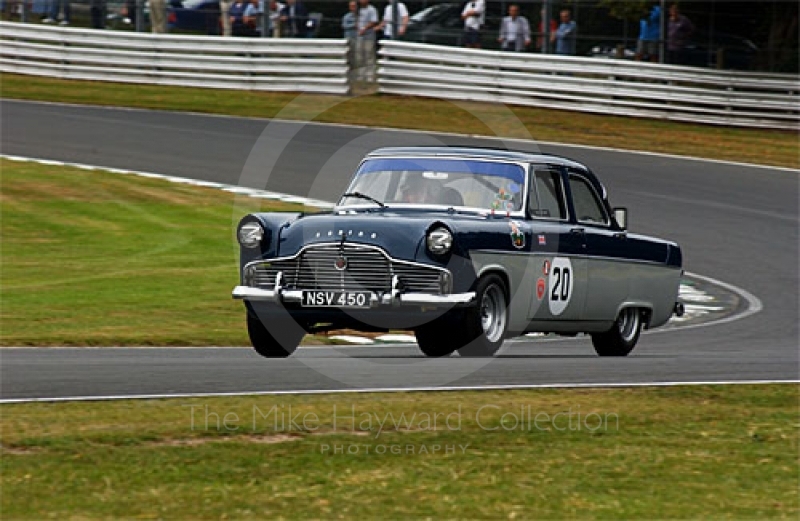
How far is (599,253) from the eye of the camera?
10586mm

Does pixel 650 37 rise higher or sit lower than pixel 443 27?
lower

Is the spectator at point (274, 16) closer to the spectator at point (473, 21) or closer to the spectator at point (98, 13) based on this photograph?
the spectator at point (98, 13)

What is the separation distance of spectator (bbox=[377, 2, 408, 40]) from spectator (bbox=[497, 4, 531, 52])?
2.16 meters

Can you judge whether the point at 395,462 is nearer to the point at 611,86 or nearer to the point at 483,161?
the point at 483,161

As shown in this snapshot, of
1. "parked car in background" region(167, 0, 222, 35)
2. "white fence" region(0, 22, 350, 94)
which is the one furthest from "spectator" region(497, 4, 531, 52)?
"parked car in background" region(167, 0, 222, 35)

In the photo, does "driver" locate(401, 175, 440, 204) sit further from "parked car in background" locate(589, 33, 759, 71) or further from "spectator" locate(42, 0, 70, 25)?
"spectator" locate(42, 0, 70, 25)

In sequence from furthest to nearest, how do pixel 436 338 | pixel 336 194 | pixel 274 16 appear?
1. pixel 274 16
2. pixel 336 194
3. pixel 436 338

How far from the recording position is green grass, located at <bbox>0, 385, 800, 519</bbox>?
6.08m

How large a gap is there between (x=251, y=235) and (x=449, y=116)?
18711mm

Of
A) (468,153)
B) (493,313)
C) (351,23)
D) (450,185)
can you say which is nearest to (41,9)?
(351,23)

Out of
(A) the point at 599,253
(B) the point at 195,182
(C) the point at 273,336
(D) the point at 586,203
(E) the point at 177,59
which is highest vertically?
(E) the point at 177,59

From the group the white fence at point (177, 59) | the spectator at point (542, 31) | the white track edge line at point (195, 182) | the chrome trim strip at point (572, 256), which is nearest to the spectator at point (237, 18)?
the white fence at point (177, 59)

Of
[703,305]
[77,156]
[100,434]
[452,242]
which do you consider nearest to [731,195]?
[703,305]

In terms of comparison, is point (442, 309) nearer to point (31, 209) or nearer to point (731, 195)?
point (31, 209)
